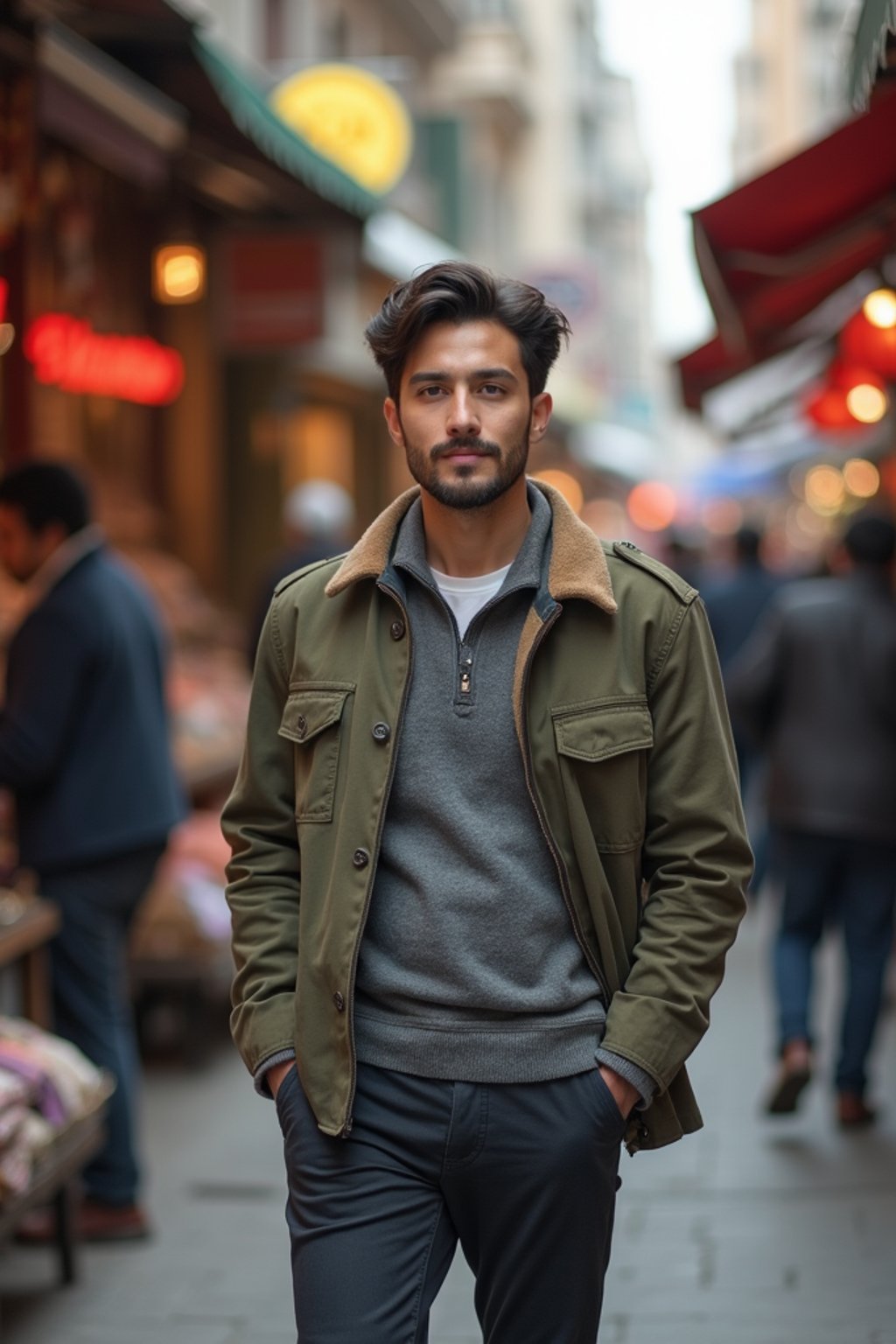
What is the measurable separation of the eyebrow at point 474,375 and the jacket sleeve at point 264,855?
50 centimetres

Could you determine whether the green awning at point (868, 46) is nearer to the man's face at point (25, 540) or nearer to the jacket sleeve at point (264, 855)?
the jacket sleeve at point (264, 855)

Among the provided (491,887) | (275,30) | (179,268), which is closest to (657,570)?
(491,887)

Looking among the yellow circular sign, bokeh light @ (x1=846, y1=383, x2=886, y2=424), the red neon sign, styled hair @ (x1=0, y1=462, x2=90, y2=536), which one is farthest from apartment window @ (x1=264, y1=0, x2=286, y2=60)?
styled hair @ (x1=0, y1=462, x2=90, y2=536)

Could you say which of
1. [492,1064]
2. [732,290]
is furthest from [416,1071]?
[732,290]

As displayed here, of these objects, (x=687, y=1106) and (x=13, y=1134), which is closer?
(x=687, y=1106)

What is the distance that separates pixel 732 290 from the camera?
7219mm

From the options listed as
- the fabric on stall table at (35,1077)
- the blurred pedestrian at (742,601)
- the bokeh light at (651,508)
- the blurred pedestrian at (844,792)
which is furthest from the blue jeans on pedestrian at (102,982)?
the bokeh light at (651,508)

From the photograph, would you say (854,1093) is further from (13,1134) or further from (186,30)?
(186,30)

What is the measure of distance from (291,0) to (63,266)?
7796 millimetres

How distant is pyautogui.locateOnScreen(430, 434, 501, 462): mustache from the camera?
302cm

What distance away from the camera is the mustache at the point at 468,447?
302 cm

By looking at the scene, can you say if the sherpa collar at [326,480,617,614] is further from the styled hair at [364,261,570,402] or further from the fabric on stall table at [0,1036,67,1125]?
the fabric on stall table at [0,1036,67,1125]

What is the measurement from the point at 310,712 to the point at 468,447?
0.50 meters

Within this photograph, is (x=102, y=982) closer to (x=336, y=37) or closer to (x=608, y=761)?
(x=608, y=761)
